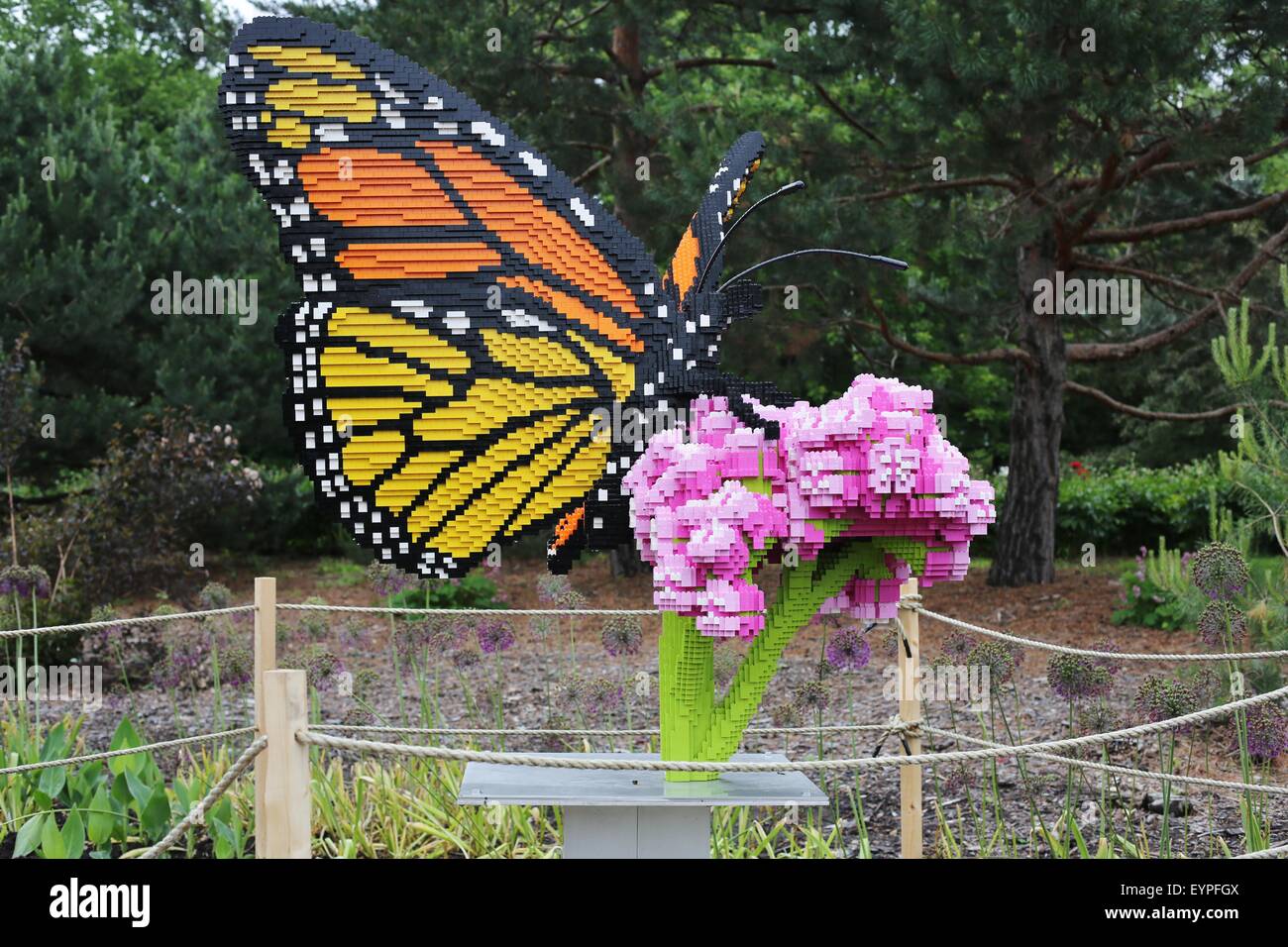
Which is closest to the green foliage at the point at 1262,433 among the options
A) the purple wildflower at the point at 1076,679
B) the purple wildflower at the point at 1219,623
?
the purple wildflower at the point at 1219,623

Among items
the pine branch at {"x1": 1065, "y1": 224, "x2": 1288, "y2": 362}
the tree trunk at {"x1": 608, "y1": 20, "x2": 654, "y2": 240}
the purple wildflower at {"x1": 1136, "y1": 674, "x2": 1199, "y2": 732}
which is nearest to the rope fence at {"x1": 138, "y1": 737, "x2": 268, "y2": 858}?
the purple wildflower at {"x1": 1136, "y1": 674, "x2": 1199, "y2": 732}

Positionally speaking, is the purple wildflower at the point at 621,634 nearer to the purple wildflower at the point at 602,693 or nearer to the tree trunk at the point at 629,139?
the purple wildflower at the point at 602,693

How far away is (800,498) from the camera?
3035 mm

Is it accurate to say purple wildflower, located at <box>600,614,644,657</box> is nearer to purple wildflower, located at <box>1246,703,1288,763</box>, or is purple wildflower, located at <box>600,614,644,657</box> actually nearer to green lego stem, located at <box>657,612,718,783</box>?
green lego stem, located at <box>657,612,718,783</box>

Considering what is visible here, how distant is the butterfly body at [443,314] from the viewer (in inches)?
129

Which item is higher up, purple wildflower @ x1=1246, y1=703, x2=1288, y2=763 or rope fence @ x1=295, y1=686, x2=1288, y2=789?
rope fence @ x1=295, y1=686, x2=1288, y2=789

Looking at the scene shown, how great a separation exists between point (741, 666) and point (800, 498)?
0.54 m

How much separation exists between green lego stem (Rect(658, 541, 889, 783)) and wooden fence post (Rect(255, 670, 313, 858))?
103 centimetres

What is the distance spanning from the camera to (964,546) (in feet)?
10.2

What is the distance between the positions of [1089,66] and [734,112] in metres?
2.45

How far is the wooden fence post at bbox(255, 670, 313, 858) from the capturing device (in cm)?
263

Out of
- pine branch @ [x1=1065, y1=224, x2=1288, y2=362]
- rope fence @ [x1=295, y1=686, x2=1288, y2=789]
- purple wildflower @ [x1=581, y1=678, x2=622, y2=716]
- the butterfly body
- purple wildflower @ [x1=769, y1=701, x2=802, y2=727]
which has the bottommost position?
purple wildflower @ [x1=769, y1=701, x2=802, y2=727]
